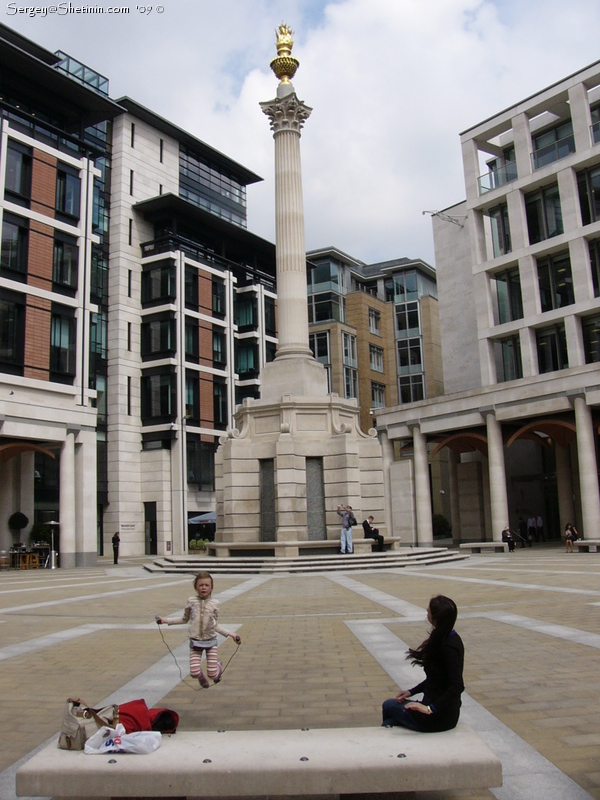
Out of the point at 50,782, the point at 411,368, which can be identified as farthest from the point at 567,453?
the point at 50,782

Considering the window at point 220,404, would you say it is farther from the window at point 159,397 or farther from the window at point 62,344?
Result: the window at point 62,344

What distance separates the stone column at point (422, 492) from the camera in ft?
145

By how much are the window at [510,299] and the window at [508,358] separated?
4.55ft

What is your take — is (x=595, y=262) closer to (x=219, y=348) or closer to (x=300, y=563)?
(x=300, y=563)

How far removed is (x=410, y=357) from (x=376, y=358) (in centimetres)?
387

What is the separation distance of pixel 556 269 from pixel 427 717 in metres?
43.0

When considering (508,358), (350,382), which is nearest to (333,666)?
(508,358)

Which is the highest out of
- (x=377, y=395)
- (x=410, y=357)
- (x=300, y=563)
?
(x=410, y=357)

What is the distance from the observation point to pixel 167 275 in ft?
185

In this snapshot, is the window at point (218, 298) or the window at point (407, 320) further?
the window at point (407, 320)

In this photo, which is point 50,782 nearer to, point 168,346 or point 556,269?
point 556,269

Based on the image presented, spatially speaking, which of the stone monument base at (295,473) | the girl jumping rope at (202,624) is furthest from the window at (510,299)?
the girl jumping rope at (202,624)

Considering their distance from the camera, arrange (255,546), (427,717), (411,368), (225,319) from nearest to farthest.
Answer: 1. (427,717)
2. (255,546)
3. (225,319)
4. (411,368)

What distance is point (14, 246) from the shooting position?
37.8m
